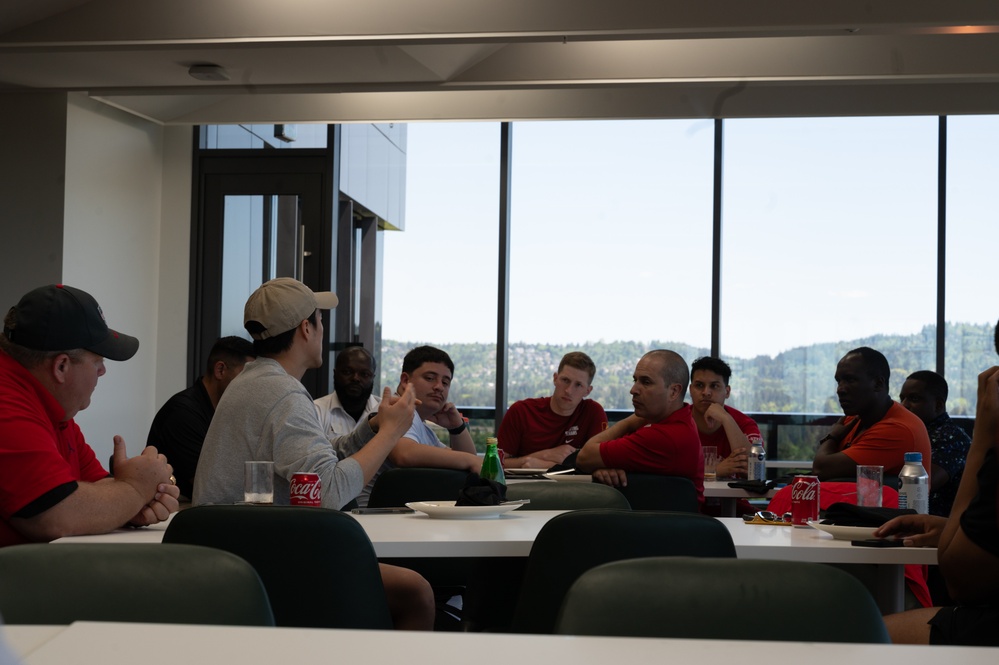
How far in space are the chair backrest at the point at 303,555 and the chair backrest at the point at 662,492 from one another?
6.01 feet

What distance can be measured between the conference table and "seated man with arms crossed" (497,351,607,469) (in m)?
2.99

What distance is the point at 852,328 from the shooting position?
7613mm

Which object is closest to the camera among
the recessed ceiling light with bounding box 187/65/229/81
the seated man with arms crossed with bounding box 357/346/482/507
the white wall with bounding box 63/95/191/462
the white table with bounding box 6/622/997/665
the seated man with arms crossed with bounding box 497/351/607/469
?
the white table with bounding box 6/622/997/665

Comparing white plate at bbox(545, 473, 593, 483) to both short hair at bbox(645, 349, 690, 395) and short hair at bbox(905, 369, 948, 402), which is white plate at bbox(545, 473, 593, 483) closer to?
short hair at bbox(645, 349, 690, 395)

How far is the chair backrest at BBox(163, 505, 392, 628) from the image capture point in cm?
216

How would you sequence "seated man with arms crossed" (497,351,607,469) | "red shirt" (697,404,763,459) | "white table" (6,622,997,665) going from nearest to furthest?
"white table" (6,622,997,665), "red shirt" (697,404,763,459), "seated man with arms crossed" (497,351,607,469)

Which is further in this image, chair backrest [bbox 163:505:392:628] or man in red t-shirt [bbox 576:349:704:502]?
man in red t-shirt [bbox 576:349:704:502]

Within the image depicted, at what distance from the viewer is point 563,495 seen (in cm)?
322

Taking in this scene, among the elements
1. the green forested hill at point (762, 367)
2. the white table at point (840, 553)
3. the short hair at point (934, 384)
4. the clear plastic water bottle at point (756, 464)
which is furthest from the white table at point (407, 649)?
the green forested hill at point (762, 367)

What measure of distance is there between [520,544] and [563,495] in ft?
2.75

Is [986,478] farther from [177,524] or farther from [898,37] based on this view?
[898,37]

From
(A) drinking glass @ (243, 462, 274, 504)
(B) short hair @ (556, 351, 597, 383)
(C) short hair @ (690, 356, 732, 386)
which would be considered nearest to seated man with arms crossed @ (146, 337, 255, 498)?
(A) drinking glass @ (243, 462, 274, 504)

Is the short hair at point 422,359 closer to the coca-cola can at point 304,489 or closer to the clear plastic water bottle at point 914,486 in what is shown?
the coca-cola can at point 304,489

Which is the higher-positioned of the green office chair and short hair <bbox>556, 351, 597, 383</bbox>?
short hair <bbox>556, 351, 597, 383</bbox>
